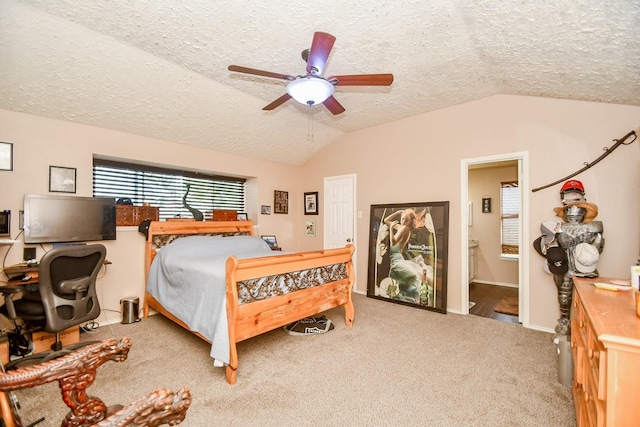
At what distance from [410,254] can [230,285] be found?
2.75 m

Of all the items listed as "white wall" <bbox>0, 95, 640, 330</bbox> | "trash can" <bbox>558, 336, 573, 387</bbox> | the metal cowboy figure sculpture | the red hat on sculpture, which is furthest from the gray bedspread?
the red hat on sculpture

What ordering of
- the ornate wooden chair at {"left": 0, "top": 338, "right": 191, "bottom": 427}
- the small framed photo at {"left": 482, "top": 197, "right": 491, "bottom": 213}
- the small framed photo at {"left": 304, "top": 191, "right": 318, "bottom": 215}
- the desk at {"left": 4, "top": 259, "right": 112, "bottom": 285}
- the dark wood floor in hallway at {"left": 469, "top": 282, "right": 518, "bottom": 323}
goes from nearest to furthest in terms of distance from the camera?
the ornate wooden chair at {"left": 0, "top": 338, "right": 191, "bottom": 427} → the desk at {"left": 4, "top": 259, "right": 112, "bottom": 285} → the dark wood floor in hallway at {"left": 469, "top": 282, "right": 518, "bottom": 323} → the small framed photo at {"left": 304, "top": 191, "right": 318, "bottom": 215} → the small framed photo at {"left": 482, "top": 197, "right": 491, "bottom": 213}

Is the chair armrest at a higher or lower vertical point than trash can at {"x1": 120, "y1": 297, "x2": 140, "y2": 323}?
higher

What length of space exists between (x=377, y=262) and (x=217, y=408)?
3043 millimetres

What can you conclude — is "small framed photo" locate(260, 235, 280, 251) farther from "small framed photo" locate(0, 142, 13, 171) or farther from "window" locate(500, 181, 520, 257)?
"window" locate(500, 181, 520, 257)

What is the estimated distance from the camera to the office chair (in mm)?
2248

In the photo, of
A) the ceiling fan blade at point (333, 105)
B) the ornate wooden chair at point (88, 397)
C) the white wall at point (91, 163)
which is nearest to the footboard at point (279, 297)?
the ornate wooden chair at point (88, 397)

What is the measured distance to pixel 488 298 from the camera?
459 centimetres

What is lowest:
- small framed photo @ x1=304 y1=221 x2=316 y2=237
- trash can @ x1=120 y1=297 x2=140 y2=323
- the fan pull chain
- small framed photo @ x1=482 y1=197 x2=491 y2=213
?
trash can @ x1=120 y1=297 x2=140 y2=323

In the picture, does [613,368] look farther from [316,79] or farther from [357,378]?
[316,79]

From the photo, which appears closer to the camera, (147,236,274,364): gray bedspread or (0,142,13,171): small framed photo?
(147,236,274,364): gray bedspread

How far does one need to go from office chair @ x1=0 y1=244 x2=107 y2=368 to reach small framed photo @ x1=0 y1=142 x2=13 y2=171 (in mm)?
1264

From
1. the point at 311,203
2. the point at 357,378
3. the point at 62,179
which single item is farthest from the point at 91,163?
the point at 357,378

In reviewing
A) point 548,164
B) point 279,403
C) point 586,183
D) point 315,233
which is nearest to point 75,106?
point 279,403
